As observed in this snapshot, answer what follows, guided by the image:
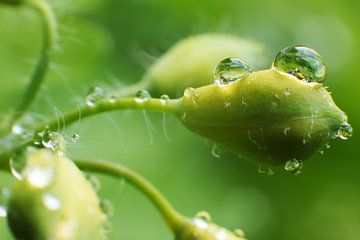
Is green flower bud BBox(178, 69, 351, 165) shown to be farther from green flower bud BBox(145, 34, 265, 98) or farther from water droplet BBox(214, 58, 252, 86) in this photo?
green flower bud BBox(145, 34, 265, 98)

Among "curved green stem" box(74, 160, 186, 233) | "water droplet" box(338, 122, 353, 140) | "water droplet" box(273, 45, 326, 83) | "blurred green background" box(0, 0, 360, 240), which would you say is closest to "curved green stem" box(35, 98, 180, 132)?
"curved green stem" box(74, 160, 186, 233)

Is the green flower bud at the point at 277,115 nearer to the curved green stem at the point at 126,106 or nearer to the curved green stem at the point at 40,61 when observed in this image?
the curved green stem at the point at 126,106

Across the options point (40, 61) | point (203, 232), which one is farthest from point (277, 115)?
point (40, 61)

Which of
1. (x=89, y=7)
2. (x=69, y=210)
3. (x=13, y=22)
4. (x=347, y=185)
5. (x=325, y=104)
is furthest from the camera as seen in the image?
(x=347, y=185)

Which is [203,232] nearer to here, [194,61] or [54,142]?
[54,142]

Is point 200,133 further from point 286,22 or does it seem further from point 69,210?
point 286,22

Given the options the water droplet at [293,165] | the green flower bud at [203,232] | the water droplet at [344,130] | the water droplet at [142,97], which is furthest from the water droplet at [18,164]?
the water droplet at [344,130]

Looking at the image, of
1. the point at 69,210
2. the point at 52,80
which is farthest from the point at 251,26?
the point at 69,210
